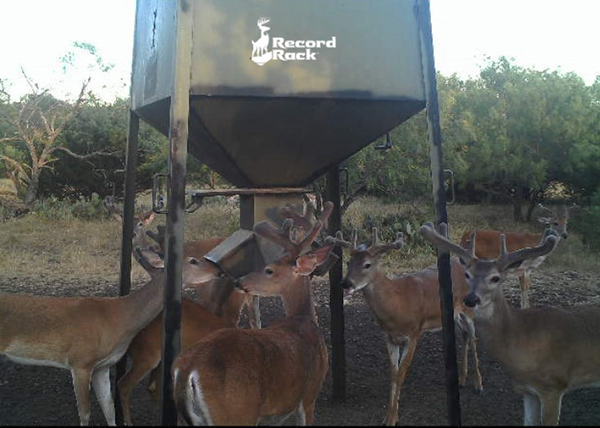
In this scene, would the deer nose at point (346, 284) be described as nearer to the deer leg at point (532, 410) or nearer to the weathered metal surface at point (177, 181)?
the deer leg at point (532, 410)

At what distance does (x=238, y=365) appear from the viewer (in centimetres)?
338

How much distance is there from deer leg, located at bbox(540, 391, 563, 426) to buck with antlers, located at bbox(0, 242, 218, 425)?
2.65m

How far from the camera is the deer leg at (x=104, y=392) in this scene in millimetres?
4994

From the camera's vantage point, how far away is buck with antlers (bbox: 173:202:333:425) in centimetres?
326

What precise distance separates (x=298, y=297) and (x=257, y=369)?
1548 mm

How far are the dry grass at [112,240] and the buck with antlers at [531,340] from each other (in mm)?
7187

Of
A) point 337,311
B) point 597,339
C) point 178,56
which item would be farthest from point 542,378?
point 178,56

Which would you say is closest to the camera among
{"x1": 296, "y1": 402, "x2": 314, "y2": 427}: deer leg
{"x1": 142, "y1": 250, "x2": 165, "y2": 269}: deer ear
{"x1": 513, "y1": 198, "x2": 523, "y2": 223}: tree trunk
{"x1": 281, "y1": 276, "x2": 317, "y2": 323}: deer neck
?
{"x1": 296, "y1": 402, "x2": 314, "y2": 427}: deer leg

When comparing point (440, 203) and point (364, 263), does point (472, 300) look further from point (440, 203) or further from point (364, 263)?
point (364, 263)

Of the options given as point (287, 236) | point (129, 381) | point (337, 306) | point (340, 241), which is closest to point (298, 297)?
point (287, 236)

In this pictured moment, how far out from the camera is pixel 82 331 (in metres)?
4.89

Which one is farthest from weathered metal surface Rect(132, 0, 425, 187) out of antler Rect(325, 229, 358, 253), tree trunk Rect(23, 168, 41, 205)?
tree trunk Rect(23, 168, 41, 205)

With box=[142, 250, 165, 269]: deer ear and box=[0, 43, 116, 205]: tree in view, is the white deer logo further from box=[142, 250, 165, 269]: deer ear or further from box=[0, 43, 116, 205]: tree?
box=[0, 43, 116, 205]: tree

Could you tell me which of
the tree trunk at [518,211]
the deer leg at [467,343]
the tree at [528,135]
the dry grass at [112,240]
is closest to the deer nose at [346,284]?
the deer leg at [467,343]
